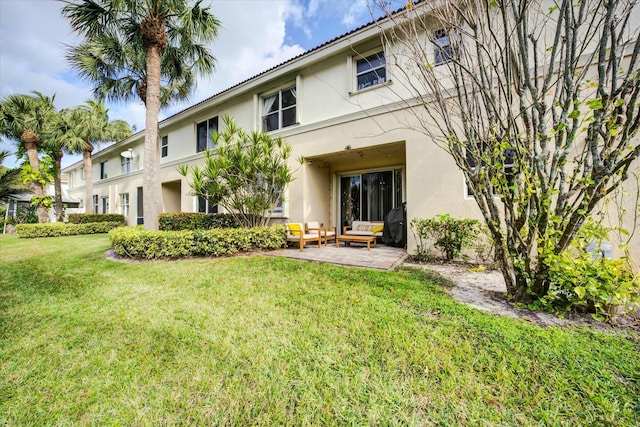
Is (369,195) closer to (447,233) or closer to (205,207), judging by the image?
(447,233)

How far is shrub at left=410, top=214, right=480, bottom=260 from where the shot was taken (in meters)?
5.51

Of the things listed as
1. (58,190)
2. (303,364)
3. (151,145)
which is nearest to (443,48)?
(303,364)

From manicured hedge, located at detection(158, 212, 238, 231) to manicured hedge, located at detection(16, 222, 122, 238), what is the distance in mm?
7948

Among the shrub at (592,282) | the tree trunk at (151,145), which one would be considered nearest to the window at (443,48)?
the shrub at (592,282)

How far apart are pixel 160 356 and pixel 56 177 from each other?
77.7ft

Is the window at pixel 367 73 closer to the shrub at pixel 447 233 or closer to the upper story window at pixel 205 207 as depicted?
the shrub at pixel 447 233

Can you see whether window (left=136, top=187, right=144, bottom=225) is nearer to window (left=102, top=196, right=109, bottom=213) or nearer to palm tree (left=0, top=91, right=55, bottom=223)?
palm tree (left=0, top=91, right=55, bottom=223)

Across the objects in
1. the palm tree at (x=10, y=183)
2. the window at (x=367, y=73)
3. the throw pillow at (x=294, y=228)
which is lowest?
the throw pillow at (x=294, y=228)

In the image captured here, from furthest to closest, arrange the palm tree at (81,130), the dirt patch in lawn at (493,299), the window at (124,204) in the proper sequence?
the window at (124,204), the palm tree at (81,130), the dirt patch in lawn at (493,299)

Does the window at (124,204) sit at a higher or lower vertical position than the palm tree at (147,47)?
lower

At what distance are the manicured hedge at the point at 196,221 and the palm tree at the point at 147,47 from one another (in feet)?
6.18

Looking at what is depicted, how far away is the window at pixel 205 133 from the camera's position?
40.7ft

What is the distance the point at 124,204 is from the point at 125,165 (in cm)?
299

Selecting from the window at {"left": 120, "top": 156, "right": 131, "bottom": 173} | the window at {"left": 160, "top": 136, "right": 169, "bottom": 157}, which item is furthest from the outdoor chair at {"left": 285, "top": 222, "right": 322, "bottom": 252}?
the window at {"left": 120, "top": 156, "right": 131, "bottom": 173}
